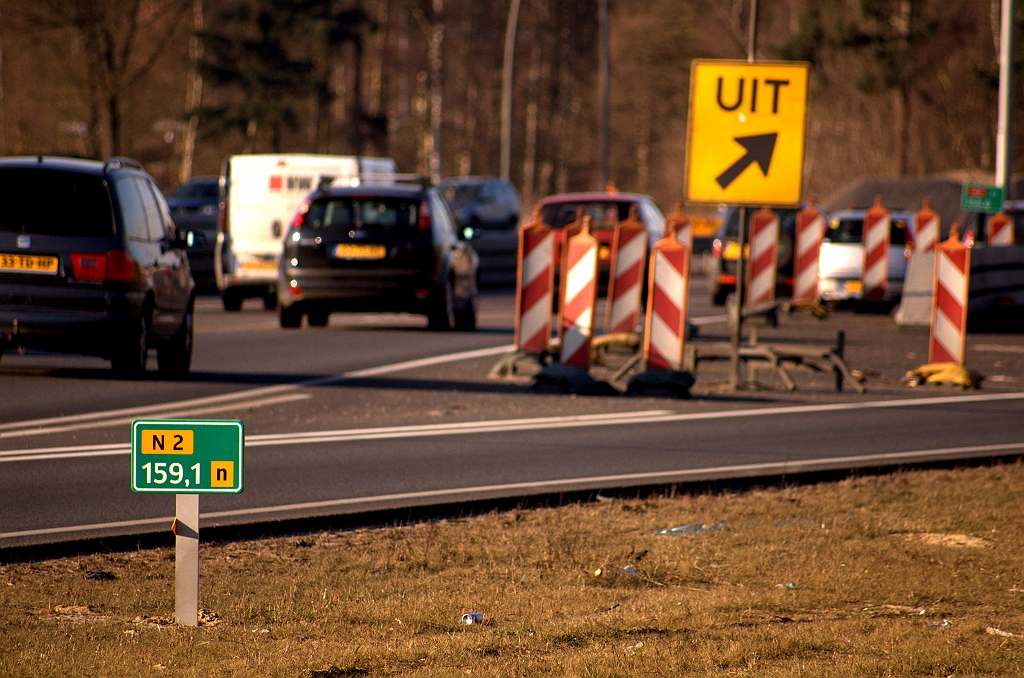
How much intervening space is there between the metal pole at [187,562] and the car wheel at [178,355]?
8.62m

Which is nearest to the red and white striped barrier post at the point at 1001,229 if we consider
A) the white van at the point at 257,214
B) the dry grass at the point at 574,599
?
the white van at the point at 257,214

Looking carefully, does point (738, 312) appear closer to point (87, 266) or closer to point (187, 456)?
point (87, 266)

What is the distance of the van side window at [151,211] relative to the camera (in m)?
13.5

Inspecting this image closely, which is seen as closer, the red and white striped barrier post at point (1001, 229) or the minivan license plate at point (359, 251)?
the minivan license plate at point (359, 251)

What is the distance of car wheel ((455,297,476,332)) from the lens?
19.8 metres

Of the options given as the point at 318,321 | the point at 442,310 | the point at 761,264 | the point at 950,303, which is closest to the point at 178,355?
the point at 442,310

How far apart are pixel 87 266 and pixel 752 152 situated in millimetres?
5563

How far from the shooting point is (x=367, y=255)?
18.3 meters

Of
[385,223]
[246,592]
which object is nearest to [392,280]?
[385,223]

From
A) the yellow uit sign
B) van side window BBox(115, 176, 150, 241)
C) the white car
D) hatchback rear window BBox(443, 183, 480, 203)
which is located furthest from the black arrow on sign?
hatchback rear window BBox(443, 183, 480, 203)

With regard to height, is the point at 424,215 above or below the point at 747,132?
below

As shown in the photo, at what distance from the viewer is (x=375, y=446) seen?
10.0 m

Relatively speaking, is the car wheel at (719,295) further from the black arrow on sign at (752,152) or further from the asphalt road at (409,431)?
the black arrow on sign at (752,152)

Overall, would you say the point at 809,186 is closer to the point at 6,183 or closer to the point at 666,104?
the point at 666,104
